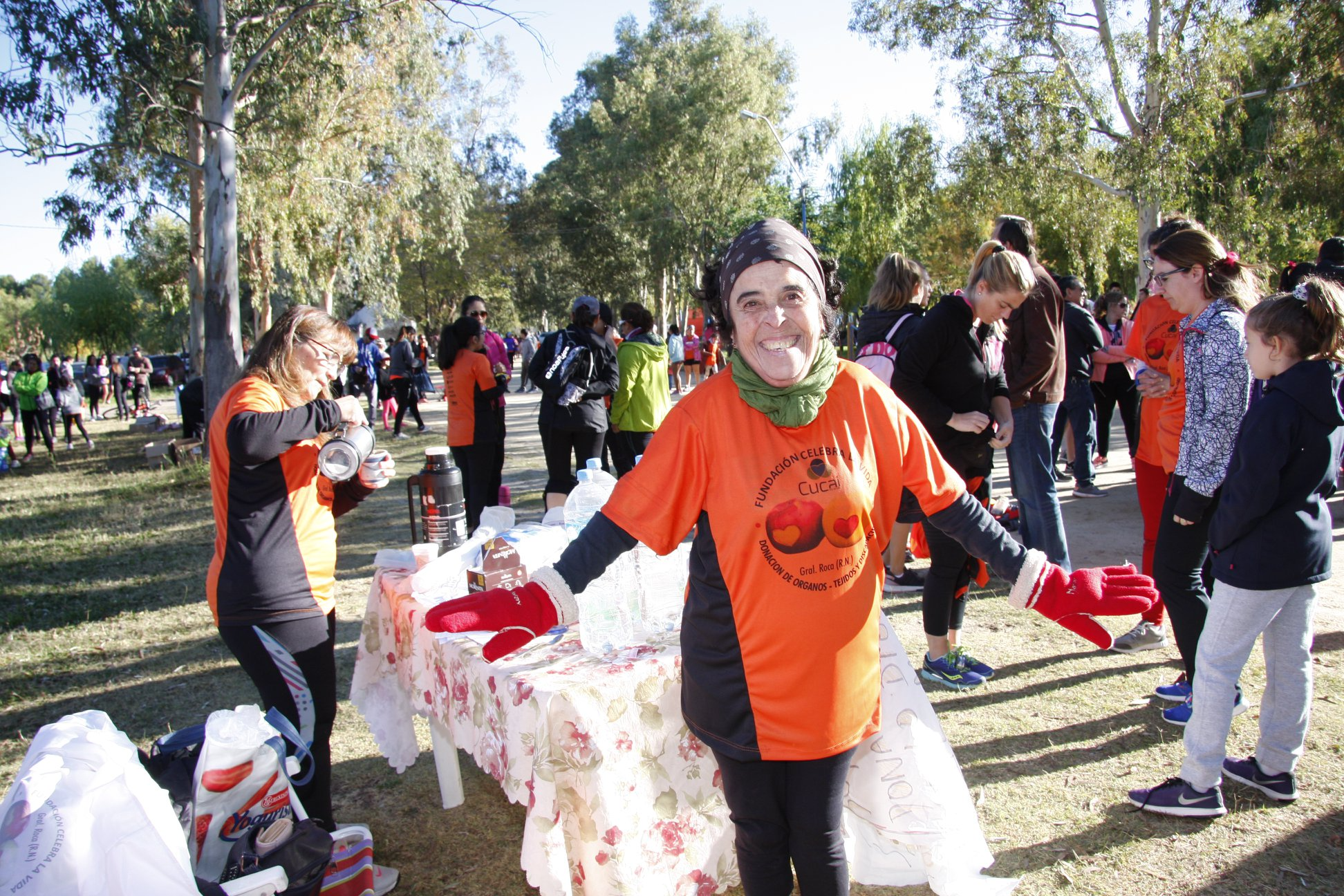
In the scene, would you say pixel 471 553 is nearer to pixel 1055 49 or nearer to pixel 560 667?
pixel 560 667

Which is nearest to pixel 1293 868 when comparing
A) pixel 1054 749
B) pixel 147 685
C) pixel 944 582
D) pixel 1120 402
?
pixel 1054 749

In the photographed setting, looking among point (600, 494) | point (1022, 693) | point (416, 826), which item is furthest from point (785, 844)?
point (1022, 693)

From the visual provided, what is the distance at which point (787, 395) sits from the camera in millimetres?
1776

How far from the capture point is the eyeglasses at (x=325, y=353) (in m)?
2.68

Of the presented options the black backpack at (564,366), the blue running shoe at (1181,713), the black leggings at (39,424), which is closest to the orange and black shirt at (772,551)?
the blue running shoe at (1181,713)

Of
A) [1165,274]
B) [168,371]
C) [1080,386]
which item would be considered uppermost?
[168,371]

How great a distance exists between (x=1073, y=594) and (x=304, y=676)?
2.23 metres

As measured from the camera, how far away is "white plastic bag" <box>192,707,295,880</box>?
2.17m

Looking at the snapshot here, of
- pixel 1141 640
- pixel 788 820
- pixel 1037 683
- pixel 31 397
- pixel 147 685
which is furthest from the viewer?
pixel 31 397

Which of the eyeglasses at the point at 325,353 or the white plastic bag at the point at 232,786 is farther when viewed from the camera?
the eyeglasses at the point at 325,353

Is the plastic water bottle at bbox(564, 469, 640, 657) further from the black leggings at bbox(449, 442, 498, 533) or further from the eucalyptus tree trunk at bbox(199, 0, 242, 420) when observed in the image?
the eucalyptus tree trunk at bbox(199, 0, 242, 420)

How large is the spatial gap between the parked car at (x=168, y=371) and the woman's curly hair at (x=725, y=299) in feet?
96.0

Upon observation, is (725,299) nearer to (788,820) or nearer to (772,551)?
(772,551)

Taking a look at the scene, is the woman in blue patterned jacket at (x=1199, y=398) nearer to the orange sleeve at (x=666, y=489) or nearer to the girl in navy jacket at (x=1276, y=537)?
the girl in navy jacket at (x=1276, y=537)
